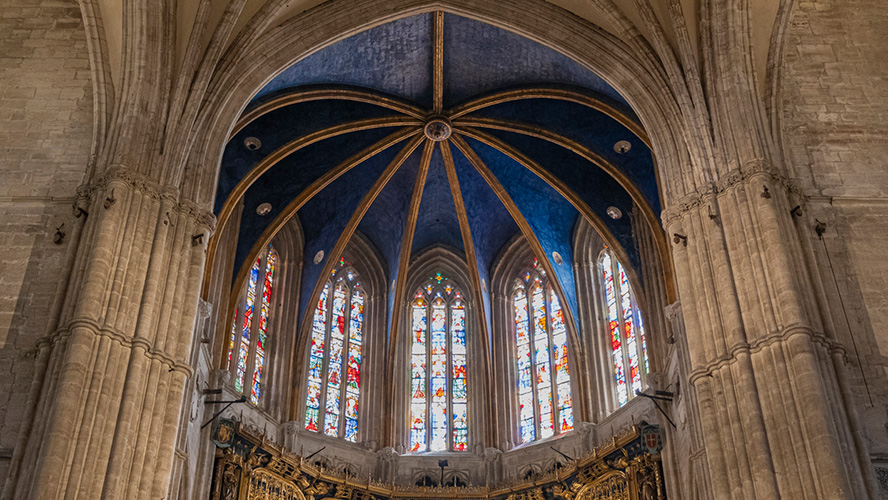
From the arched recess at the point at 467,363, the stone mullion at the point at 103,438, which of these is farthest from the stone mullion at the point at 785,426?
the arched recess at the point at 467,363

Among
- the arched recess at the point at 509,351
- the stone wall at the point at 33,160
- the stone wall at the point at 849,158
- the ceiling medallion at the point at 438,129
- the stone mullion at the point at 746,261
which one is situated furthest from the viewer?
the arched recess at the point at 509,351

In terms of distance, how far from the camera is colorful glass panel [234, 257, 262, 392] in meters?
21.8

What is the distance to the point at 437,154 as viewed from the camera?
24234mm

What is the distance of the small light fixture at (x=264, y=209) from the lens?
2197cm

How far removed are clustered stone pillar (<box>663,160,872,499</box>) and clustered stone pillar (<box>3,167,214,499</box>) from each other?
7.42 meters

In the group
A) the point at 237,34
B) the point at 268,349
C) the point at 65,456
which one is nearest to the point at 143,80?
the point at 237,34

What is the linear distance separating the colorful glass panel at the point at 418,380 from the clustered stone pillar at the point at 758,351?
414 inches

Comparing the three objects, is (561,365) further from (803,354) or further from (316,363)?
(803,354)

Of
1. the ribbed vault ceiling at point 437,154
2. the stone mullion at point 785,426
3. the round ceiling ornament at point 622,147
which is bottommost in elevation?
the stone mullion at point 785,426

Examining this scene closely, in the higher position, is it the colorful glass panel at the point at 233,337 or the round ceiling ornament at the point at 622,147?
the round ceiling ornament at the point at 622,147

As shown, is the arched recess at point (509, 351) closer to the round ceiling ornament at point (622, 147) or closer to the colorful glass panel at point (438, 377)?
the colorful glass panel at point (438, 377)

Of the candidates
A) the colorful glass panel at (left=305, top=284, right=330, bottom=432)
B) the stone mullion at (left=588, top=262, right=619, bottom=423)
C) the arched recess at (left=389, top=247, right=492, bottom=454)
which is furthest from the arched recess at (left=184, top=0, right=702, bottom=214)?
the arched recess at (left=389, top=247, right=492, bottom=454)

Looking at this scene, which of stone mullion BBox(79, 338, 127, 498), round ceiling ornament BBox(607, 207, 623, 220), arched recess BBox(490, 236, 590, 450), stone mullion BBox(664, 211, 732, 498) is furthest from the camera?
arched recess BBox(490, 236, 590, 450)

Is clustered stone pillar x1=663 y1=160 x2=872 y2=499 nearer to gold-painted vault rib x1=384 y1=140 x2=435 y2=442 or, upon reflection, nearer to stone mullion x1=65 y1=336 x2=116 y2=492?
stone mullion x1=65 y1=336 x2=116 y2=492
